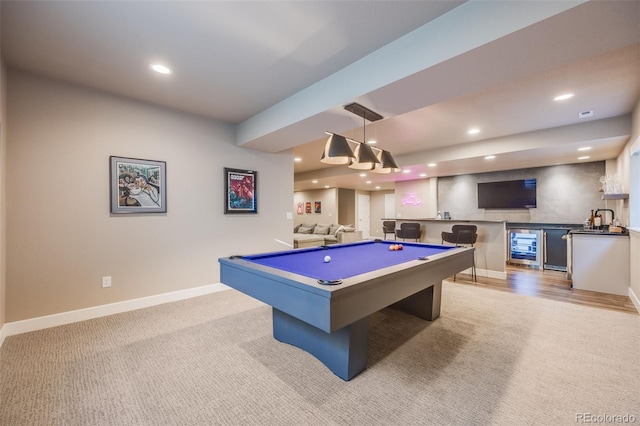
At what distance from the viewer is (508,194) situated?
682 cm

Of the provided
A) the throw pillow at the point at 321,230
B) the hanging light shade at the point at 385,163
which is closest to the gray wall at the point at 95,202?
the hanging light shade at the point at 385,163

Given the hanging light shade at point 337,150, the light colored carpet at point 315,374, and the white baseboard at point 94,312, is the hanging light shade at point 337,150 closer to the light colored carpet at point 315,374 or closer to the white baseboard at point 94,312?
the light colored carpet at point 315,374

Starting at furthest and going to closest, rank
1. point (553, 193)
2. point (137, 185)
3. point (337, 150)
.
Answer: point (553, 193) < point (137, 185) < point (337, 150)

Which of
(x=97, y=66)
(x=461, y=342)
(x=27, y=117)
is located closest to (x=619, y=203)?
(x=461, y=342)

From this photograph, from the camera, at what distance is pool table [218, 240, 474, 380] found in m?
1.44

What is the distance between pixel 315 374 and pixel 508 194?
277 inches

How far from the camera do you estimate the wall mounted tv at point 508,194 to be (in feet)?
21.5

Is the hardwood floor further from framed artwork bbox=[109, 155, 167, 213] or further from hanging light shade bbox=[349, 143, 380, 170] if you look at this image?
framed artwork bbox=[109, 155, 167, 213]

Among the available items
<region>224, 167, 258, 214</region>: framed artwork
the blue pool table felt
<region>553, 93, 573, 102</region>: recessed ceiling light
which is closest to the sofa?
<region>224, 167, 258, 214</region>: framed artwork

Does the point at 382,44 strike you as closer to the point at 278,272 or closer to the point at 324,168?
the point at 278,272

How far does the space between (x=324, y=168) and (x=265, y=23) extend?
6.12 meters

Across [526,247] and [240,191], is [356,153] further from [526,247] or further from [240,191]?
[526,247]

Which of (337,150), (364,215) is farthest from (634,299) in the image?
(364,215)

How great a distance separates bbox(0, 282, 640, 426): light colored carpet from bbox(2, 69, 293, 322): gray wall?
0.50 m
